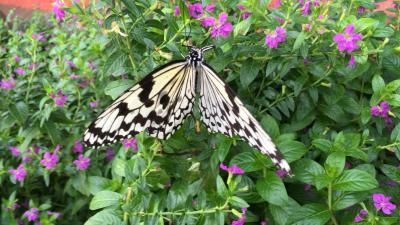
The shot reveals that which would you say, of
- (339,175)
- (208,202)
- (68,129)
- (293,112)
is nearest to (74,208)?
(68,129)

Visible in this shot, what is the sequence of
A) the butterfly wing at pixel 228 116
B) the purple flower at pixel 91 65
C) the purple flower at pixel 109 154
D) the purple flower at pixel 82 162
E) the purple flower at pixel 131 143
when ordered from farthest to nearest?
the purple flower at pixel 91 65 → the purple flower at pixel 109 154 → the purple flower at pixel 82 162 → the purple flower at pixel 131 143 → the butterfly wing at pixel 228 116

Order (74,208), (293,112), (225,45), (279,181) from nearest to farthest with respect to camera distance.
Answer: (279,181), (225,45), (293,112), (74,208)

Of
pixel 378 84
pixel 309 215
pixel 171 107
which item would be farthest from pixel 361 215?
pixel 171 107

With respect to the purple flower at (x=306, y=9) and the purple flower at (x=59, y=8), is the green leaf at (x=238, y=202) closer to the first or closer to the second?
the purple flower at (x=306, y=9)

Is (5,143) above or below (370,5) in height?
below

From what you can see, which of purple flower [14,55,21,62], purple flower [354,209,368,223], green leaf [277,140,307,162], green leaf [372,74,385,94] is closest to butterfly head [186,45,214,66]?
green leaf [277,140,307,162]

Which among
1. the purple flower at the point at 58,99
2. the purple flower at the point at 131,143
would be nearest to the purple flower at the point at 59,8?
the purple flower at the point at 58,99

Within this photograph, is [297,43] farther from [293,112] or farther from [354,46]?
[293,112]
